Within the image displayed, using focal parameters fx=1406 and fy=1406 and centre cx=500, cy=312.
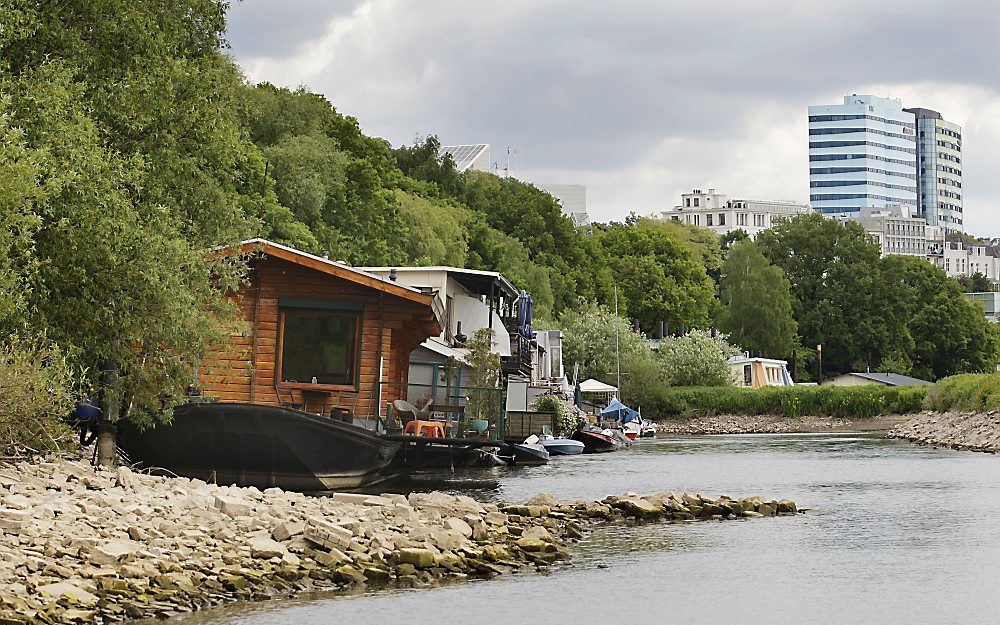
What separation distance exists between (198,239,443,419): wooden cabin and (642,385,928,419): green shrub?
66.8 metres

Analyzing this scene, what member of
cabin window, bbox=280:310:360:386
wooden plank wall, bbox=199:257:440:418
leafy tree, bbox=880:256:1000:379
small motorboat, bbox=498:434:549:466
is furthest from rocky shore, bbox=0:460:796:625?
leafy tree, bbox=880:256:1000:379

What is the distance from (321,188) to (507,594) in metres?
46.9

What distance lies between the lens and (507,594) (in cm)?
1758

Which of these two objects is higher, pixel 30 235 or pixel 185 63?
pixel 185 63

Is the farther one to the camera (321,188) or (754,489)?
(321,188)

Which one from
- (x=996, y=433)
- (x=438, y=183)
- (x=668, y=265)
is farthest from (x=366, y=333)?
(x=668, y=265)

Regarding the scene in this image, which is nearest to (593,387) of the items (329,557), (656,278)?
(656,278)

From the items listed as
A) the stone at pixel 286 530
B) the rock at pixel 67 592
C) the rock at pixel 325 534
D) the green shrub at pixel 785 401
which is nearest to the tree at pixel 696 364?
the green shrub at pixel 785 401

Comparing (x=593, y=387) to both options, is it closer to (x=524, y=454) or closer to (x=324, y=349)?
(x=524, y=454)

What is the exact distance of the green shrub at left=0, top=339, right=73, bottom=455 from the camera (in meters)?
19.0

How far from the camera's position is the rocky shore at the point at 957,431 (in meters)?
61.6

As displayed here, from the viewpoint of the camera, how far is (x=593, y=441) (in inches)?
2360

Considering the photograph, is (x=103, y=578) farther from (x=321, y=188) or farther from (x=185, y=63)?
(x=321, y=188)

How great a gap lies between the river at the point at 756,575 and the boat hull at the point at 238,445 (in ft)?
18.0
